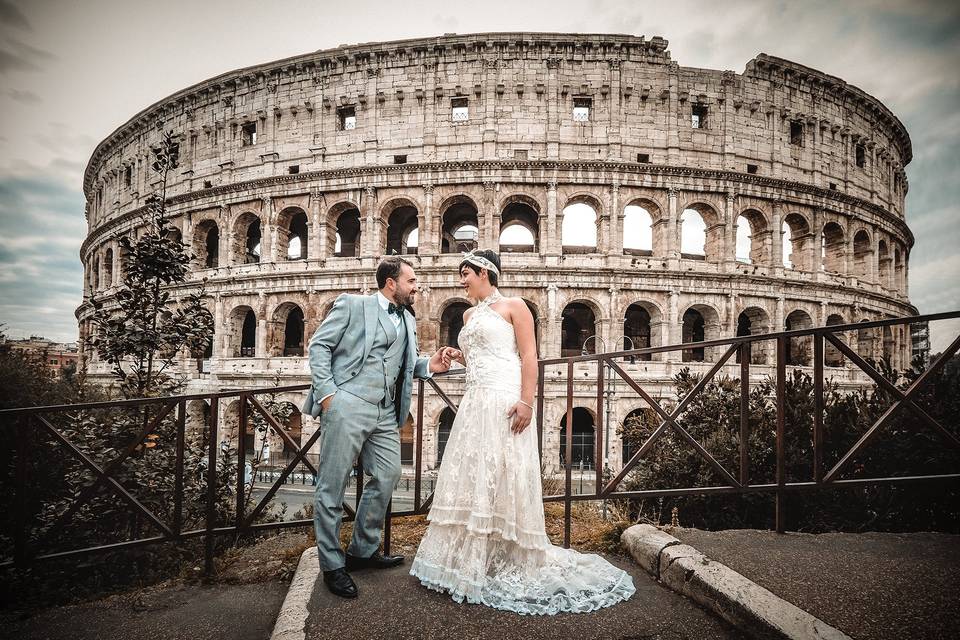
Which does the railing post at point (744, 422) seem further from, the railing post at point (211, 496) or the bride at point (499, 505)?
the railing post at point (211, 496)

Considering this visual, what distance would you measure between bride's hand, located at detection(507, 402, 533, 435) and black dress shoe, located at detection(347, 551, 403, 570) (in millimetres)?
1207

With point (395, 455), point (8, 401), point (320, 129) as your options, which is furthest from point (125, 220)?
point (395, 455)

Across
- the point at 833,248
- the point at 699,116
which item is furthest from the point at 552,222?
the point at 833,248

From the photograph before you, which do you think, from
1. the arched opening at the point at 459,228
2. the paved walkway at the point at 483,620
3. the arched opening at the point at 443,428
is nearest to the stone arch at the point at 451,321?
the arched opening at the point at 459,228

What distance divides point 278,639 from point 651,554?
84.5 inches

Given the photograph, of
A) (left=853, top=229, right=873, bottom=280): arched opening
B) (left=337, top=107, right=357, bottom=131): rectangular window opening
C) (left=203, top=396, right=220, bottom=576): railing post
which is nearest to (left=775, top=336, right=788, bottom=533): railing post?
(left=203, top=396, right=220, bottom=576): railing post

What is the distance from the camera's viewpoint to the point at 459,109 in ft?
55.8

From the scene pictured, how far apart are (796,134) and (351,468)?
23.5 metres

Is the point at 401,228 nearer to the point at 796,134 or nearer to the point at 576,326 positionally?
the point at 576,326

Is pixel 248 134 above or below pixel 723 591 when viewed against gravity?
above

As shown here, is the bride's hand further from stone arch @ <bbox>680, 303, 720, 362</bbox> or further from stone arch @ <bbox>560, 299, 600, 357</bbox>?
stone arch @ <bbox>560, 299, 600, 357</bbox>

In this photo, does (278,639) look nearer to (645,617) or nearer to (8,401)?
(645,617)

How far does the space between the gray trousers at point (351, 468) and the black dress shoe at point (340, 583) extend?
0.11ft

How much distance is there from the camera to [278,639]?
6.19ft
